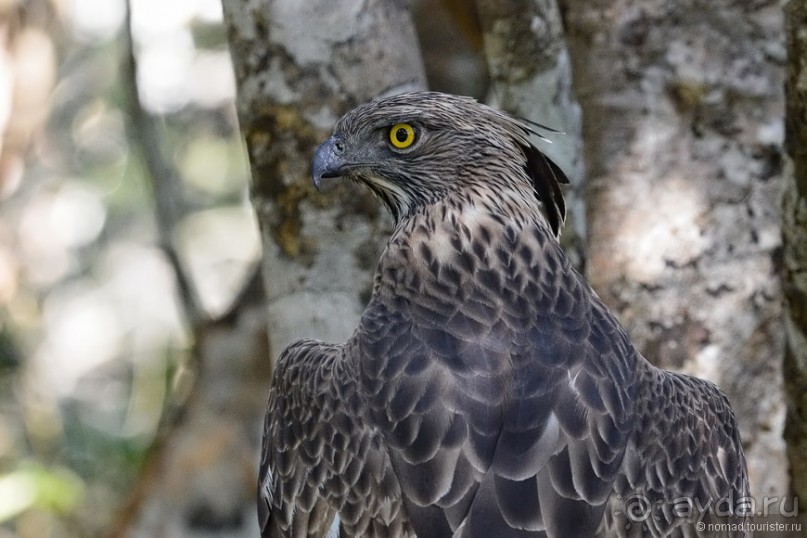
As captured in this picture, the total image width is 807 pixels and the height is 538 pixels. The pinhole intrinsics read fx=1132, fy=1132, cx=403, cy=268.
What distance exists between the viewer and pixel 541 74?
565cm

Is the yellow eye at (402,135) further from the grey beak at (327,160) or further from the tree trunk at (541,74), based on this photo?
the tree trunk at (541,74)

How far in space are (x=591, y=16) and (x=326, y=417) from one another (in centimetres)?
287

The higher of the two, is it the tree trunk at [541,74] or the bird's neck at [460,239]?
the tree trunk at [541,74]

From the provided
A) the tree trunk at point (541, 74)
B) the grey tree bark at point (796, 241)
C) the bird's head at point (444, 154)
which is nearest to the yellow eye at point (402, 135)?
the bird's head at point (444, 154)

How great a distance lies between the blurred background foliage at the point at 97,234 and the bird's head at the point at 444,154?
3145 millimetres

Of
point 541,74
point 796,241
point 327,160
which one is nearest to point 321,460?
point 327,160

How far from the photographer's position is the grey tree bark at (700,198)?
18.9 feet

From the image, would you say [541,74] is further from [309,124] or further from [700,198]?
[309,124]

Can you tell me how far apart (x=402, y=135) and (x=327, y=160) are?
386 mm

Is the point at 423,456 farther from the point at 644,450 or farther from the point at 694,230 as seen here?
the point at 694,230

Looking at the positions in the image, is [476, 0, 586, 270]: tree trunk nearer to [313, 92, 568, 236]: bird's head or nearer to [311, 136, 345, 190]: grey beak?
[313, 92, 568, 236]: bird's head

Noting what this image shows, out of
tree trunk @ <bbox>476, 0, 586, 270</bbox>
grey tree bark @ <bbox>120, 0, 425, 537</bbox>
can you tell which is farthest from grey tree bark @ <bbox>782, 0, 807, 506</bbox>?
grey tree bark @ <bbox>120, 0, 425, 537</bbox>

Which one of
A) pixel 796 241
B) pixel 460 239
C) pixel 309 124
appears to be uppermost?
pixel 309 124

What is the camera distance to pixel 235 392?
7523 mm
